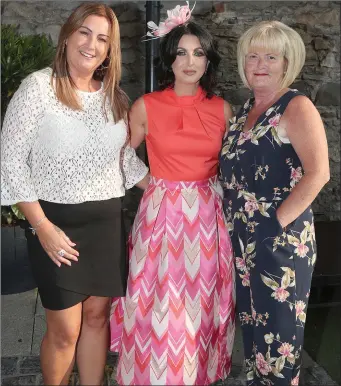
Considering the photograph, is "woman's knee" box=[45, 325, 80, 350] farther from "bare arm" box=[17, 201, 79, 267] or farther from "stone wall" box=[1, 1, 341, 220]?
"stone wall" box=[1, 1, 341, 220]

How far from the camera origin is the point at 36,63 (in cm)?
388

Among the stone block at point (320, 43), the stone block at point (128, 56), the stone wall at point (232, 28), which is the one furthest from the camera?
the stone block at point (320, 43)

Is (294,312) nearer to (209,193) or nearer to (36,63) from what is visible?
(209,193)

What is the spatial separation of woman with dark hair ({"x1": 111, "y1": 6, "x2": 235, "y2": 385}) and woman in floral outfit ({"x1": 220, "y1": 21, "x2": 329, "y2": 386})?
13 cm

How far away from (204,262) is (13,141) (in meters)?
1.05

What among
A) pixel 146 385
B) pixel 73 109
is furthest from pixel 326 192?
pixel 73 109

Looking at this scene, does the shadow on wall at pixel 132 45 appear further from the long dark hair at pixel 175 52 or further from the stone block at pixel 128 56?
the long dark hair at pixel 175 52

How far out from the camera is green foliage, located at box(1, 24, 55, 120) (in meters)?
3.82

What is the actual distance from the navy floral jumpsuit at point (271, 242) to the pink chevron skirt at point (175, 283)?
0.46 ft

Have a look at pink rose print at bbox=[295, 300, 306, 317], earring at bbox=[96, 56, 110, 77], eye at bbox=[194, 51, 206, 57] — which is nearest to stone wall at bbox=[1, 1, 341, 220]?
eye at bbox=[194, 51, 206, 57]

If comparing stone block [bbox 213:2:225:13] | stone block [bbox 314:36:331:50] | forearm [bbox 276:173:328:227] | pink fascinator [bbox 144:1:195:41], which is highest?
→ pink fascinator [bbox 144:1:195:41]

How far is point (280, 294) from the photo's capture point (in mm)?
2336

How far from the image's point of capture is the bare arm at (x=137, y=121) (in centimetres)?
262

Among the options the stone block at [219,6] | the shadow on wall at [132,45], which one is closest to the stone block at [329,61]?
the stone block at [219,6]
